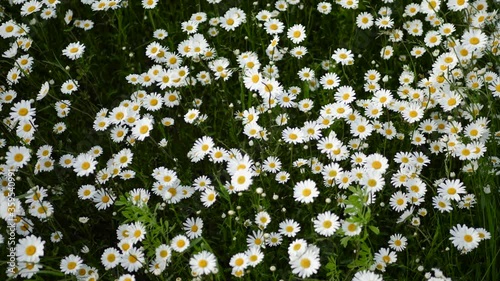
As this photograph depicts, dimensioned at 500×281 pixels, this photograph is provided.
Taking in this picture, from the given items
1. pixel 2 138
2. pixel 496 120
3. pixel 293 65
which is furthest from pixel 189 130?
pixel 496 120

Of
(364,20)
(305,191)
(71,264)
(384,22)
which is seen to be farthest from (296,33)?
(71,264)

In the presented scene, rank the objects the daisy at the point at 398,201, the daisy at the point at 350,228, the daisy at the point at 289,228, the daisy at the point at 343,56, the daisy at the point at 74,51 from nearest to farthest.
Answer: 1. the daisy at the point at 350,228
2. the daisy at the point at 289,228
3. the daisy at the point at 398,201
4. the daisy at the point at 343,56
5. the daisy at the point at 74,51

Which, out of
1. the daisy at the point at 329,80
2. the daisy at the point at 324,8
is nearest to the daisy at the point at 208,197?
the daisy at the point at 329,80

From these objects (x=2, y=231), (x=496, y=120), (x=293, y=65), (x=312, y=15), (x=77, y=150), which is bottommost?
(x=2, y=231)

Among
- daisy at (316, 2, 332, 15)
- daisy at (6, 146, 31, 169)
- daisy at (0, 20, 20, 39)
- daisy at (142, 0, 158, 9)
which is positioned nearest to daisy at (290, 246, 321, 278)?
daisy at (6, 146, 31, 169)

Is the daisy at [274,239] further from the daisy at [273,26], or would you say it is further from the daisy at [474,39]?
the daisy at [474,39]

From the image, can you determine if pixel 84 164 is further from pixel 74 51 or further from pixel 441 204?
pixel 441 204

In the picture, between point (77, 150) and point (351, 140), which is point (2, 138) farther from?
point (351, 140)
